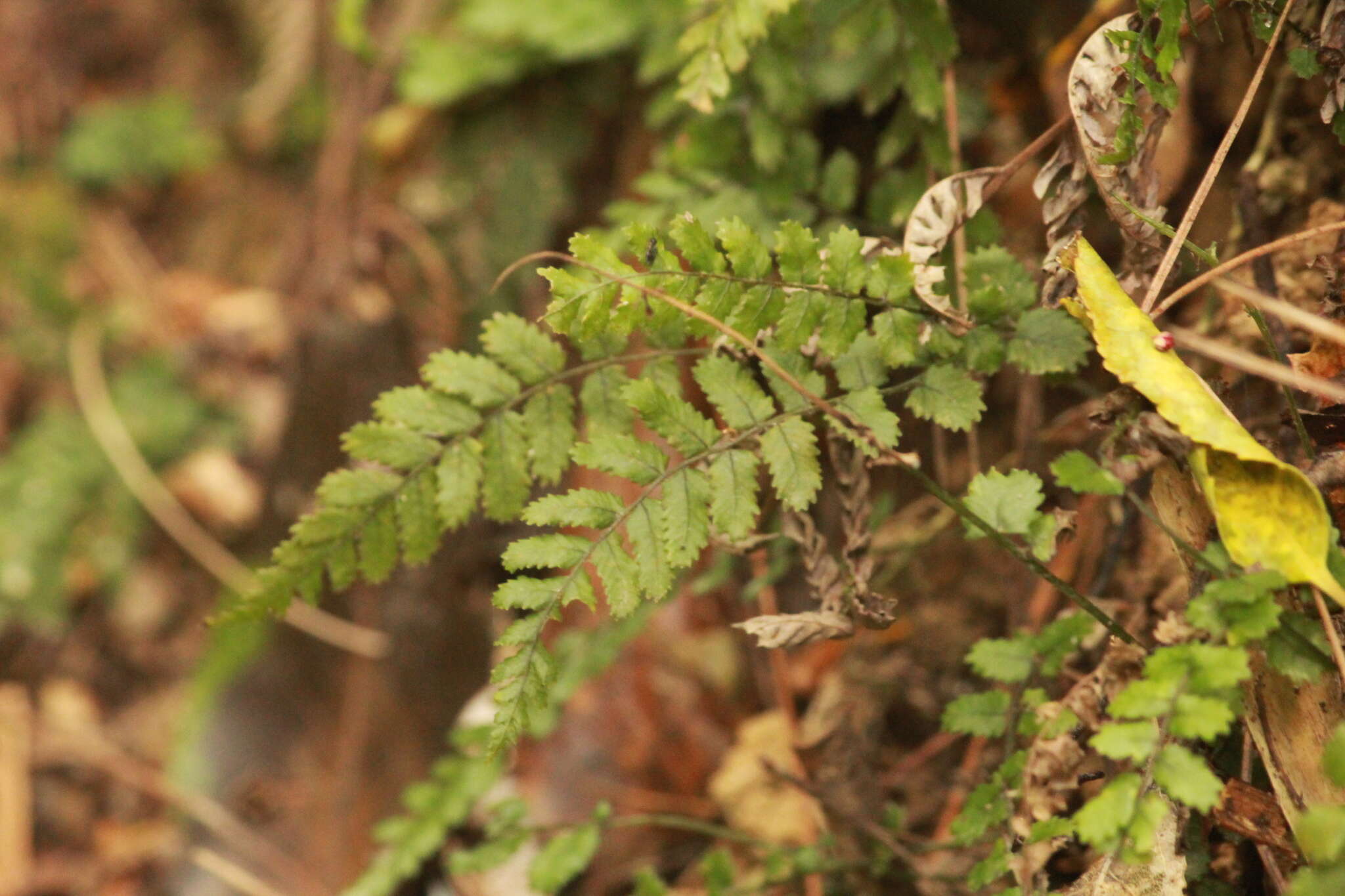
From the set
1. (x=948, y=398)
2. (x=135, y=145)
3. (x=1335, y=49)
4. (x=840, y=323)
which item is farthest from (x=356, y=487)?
(x=135, y=145)

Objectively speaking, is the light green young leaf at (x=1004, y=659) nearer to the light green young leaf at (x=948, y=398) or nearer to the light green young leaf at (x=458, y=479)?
the light green young leaf at (x=948, y=398)

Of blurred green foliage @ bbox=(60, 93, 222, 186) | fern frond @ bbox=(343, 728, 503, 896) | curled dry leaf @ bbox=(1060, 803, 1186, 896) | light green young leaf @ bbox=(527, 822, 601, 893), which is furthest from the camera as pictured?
blurred green foliage @ bbox=(60, 93, 222, 186)

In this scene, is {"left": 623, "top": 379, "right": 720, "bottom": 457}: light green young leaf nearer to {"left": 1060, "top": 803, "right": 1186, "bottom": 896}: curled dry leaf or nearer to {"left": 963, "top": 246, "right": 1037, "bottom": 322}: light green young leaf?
{"left": 963, "top": 246, "right": 1037, "bottom": 322}: light green young leaf

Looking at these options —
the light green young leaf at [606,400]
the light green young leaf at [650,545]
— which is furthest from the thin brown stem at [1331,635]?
the light green young leaf at [606,400]

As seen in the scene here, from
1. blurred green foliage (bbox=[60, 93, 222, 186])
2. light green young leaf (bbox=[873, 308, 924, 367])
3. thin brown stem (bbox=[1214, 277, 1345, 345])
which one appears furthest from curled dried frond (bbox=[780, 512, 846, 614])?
blurred green foliage (bbox=[60, 93, 222, 186])

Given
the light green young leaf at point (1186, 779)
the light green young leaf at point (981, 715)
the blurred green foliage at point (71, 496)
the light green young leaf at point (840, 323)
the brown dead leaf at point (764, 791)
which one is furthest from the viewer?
the blurred green foliage at point (71, 496)
